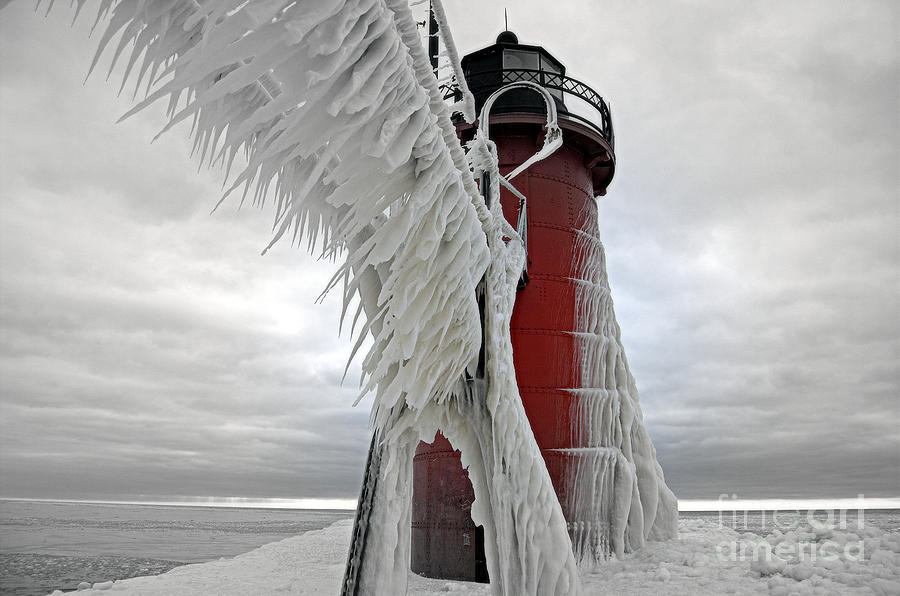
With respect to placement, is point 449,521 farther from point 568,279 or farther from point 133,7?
point 133,7

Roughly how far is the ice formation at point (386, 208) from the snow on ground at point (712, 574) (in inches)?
235

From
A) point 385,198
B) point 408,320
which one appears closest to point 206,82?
point 385,198

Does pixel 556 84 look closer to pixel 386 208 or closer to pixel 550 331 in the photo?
pixel 550 331

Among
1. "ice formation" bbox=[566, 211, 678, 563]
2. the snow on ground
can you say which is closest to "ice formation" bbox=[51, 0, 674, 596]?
the snow on ground

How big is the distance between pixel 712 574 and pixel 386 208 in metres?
9.45

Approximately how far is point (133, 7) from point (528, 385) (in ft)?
32.7

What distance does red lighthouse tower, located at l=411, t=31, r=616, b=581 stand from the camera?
1092 cm

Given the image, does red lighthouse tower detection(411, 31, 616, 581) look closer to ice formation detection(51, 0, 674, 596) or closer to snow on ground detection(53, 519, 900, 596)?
snow on ground detection(53, 519, 900, 596)

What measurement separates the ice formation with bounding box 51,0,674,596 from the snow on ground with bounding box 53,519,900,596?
5.97m

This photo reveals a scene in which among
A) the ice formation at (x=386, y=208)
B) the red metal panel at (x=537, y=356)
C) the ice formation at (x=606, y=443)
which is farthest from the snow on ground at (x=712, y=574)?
the ice formation at (x=386, y=208)

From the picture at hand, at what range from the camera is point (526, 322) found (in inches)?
449

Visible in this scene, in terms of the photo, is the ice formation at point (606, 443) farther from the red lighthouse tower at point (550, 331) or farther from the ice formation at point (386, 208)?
the ice formation at point (386, 208)

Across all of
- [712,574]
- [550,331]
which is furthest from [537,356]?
[712,574]

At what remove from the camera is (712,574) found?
31.3 feet
